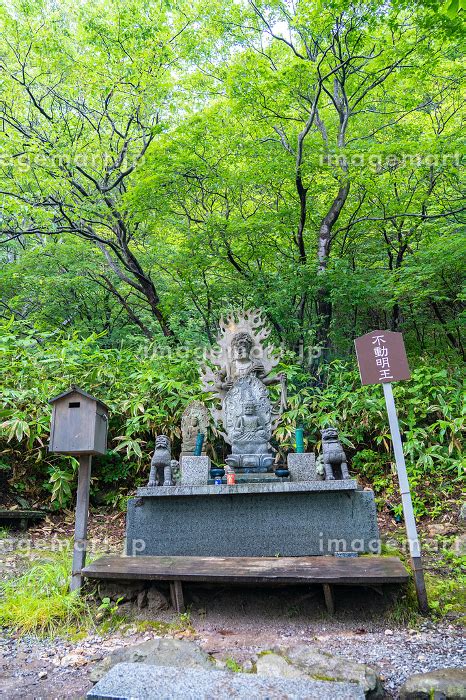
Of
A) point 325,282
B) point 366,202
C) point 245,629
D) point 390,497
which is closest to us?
point 245,629

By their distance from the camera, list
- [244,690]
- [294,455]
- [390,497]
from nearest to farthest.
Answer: [244,690], [294,455], [390,497]

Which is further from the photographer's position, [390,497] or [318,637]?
[390,497]

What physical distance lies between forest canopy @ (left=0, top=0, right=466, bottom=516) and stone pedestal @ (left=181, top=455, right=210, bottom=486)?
225 centimetres

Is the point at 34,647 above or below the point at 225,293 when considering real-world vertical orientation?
below

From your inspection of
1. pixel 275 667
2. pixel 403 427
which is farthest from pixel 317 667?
pixel 403 427

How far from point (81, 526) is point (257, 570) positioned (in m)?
1.70

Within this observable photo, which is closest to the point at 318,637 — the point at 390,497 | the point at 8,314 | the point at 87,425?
the point at 87,425

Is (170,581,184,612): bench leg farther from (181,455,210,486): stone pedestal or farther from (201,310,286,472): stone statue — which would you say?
(201,310,286,472): stone statue

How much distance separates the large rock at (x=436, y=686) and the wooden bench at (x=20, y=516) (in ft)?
17.4

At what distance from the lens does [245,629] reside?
3.65 meters

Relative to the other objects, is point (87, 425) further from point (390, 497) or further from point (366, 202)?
point (366, 202)

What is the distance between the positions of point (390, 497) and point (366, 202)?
6.29m

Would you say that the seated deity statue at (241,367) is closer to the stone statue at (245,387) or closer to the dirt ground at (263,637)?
the stone statue at (245,387)

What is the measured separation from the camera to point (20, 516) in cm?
615
